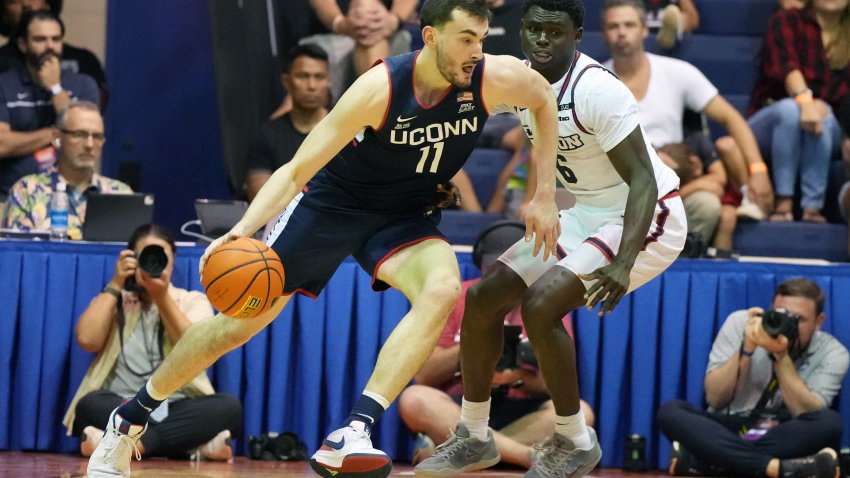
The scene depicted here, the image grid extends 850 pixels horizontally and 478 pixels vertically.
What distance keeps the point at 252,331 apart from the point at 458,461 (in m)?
1.01

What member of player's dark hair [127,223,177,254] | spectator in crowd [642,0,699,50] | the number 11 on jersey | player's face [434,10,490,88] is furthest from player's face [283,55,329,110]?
player's face [434,10,490,88]

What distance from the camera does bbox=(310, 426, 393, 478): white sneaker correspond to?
451 centimetres

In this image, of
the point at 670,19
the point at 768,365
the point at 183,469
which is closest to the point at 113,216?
the point at 183,469

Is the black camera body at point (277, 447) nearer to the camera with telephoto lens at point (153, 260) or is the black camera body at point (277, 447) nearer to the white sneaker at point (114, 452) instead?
the camera with telephoto lens at point (153, 260)

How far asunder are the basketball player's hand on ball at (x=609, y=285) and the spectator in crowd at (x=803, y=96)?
3.54 meters

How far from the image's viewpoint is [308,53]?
824 centimetres

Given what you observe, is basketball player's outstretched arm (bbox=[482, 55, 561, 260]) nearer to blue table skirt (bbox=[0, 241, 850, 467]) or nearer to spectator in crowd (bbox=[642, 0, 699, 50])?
blue table skirt (bbox=[0, 241, 850, 467])

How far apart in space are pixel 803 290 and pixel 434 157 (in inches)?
97.7

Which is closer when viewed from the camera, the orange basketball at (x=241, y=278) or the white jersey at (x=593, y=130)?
the orange basketball at (x=241, y=278)

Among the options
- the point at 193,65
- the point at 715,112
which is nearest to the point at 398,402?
the point at 715,112

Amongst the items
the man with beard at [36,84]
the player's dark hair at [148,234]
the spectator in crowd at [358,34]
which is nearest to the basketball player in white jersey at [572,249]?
the player's dark hair at [148,234]

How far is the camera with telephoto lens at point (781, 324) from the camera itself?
21.2 feet

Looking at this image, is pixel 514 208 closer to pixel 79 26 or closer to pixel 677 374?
pixel 677 374

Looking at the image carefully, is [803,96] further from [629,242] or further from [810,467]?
[629,242]
